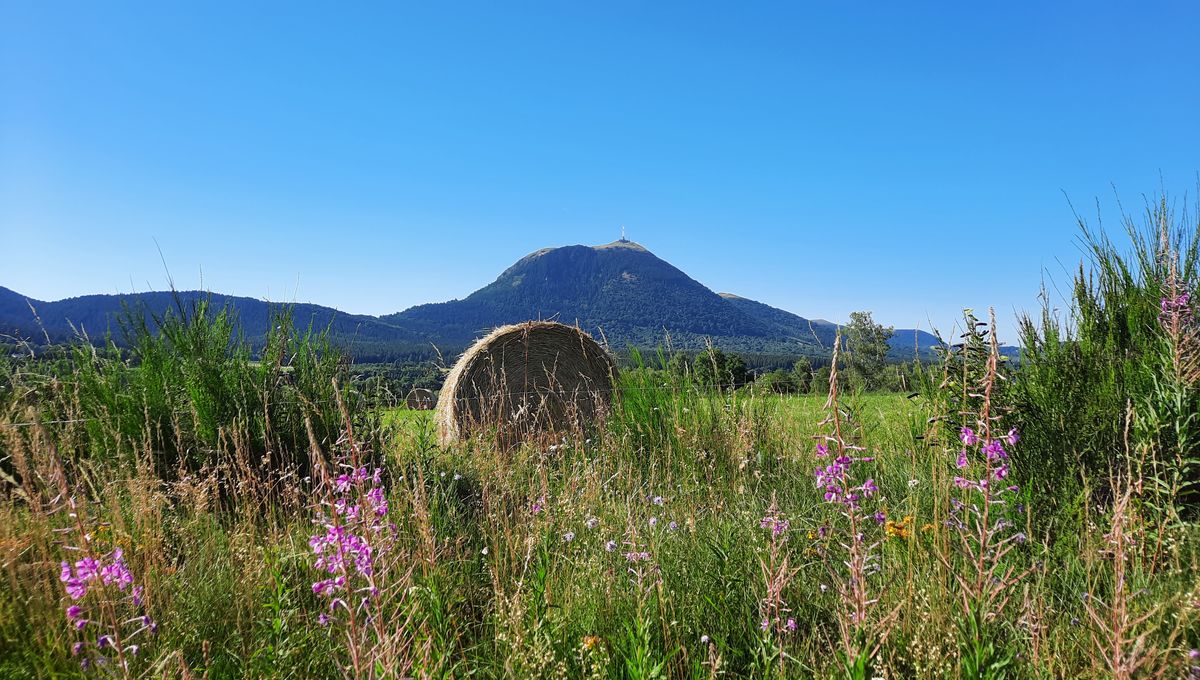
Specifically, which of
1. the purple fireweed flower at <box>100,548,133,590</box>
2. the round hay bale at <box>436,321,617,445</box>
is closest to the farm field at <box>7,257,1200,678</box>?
the purple fireweed flower at <box>100,548,133,590</box>

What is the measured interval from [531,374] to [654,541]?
780 cm

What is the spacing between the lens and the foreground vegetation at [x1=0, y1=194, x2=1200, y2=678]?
1690 mm

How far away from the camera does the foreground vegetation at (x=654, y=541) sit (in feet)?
5.55

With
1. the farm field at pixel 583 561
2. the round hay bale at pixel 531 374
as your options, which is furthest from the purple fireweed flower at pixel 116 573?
the round hay bale at pixel 531 374

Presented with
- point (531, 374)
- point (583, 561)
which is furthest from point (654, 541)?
point (531, 374)

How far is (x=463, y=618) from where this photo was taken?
2.87 m

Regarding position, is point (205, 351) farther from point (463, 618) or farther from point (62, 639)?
point (463, 618)

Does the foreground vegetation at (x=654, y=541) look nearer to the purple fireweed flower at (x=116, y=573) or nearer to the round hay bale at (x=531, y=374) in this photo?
the purple fireweed flower at (x=116, y=573)

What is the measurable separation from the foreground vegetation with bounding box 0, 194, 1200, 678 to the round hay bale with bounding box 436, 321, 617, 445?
382 cm

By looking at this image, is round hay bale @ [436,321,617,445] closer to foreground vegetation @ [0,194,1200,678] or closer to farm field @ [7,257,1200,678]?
foreground vegetation @ [0,194,1200,678]

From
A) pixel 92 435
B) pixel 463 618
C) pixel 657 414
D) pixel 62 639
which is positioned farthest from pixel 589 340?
pixel 62 639

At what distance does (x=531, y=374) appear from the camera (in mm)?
10375

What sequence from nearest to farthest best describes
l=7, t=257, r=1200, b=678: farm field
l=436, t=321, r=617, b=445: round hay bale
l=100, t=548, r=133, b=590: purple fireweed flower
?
l=7, t=257, r=1200, b=678: farm field, l=100, t=548, r=133, b=590: purple fireweed flower, l=436, t=321, r=617, b=445: round hay bale

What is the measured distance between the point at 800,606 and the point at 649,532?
0.83m
